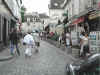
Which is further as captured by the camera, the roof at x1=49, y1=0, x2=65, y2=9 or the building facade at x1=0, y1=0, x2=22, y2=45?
the roof at x1=49, y1=0, x2=65, y2=9

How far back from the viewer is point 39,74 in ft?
27.6

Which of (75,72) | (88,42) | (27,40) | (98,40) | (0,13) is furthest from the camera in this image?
(0,13)

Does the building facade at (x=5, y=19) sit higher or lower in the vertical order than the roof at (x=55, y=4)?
lower

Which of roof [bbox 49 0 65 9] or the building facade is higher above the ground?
roof [bbox 49 0 65 9]

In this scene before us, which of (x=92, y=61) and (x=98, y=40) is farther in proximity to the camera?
(x=98, y=40)

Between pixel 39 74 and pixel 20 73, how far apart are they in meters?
0.83

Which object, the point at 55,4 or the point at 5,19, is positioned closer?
the point at 5,19

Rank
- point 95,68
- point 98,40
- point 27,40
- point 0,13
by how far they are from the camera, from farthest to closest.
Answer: point 0,13, point 27,40, point 98,40, point 95,68

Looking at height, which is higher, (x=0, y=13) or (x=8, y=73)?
(x=0, y=13)


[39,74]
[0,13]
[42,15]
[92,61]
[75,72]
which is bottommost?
[39,74]

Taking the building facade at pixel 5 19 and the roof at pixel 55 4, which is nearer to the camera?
the building facade at pixel 5 19

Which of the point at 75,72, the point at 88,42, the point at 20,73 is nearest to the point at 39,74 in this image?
the point at 20,73

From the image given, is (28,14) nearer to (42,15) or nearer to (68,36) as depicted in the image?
(42,15)

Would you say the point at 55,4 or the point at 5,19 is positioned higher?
the point at 55,4
